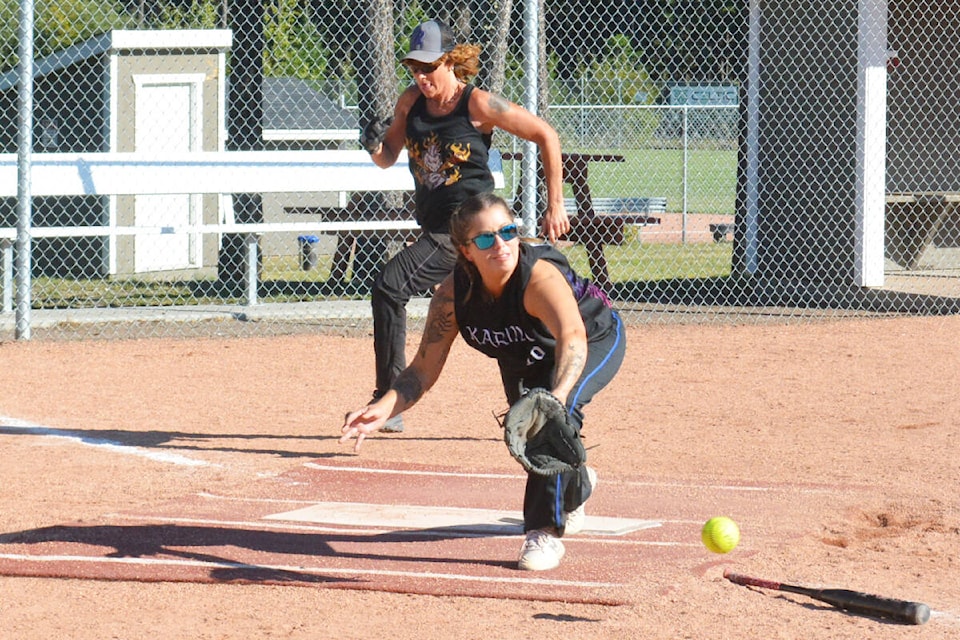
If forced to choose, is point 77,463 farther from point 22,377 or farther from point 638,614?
point 638,614

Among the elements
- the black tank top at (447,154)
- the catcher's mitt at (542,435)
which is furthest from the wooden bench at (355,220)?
the catcher's mitt at (542,435)

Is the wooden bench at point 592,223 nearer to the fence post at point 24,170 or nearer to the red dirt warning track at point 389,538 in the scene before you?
the fence post at point 24,170

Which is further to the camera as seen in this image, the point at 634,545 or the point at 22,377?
the point at 22,377

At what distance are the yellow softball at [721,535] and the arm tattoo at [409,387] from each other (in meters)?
1.12

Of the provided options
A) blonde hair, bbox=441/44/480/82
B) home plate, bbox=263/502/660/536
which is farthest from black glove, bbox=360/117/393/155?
home plate, bbox=263/502/660/536

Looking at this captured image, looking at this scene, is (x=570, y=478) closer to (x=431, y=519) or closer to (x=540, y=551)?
(x=540, y=551)

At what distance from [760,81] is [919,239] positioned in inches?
116

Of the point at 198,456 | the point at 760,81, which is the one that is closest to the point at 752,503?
the point at 198,456

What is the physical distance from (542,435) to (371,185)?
28.5 ft

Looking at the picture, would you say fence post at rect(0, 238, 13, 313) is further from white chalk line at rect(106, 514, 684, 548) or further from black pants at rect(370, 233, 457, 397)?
white chalk line at rect(106, 514, 684, 548)

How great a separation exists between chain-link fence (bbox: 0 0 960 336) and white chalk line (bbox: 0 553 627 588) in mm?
6107

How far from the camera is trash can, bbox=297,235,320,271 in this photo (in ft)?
56.1

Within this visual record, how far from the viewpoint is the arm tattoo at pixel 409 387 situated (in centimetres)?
492

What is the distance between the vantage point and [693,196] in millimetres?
30469
